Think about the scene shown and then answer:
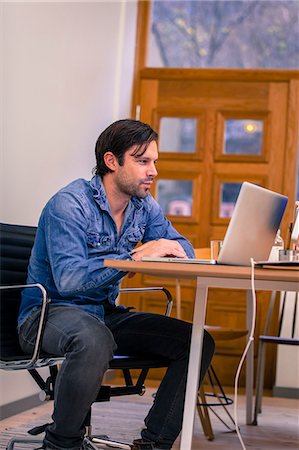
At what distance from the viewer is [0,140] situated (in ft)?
11.5

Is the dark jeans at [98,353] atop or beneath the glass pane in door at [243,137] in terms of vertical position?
beneath

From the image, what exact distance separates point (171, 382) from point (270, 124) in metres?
3.19

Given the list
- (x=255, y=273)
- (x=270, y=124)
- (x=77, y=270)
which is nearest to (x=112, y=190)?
(x=77, y=270)

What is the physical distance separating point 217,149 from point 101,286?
3.38 m

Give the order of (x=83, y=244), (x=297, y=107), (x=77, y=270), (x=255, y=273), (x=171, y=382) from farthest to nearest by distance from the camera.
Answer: (x=297, y=107)
(x=171, y=382)
(x=83, y=244)
(x=77, y=270)
(x=255, y=273)

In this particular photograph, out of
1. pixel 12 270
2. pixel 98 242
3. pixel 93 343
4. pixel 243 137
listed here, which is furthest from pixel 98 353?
pixel 243 137

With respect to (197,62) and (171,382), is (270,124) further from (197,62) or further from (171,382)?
(171,382)

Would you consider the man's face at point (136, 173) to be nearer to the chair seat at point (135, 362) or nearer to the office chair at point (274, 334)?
the chair seat at point (135, 362)

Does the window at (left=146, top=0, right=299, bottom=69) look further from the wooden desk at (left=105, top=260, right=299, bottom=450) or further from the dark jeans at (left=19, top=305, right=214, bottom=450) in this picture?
the wooden desk at (left=105, top=260, right=299, bottom=450)

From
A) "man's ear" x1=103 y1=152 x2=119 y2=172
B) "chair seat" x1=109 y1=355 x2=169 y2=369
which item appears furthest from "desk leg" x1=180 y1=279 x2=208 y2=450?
"man's ear" x1=103 y1=152 x2=119 y2=172

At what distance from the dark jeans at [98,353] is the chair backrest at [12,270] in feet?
0.58

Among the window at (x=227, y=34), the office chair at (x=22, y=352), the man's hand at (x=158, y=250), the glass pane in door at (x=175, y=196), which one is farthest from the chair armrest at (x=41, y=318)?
the window at (x=227, y=34)

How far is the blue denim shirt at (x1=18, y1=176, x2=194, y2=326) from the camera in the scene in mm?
2385

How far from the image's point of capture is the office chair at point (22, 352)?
2646 millimetres
